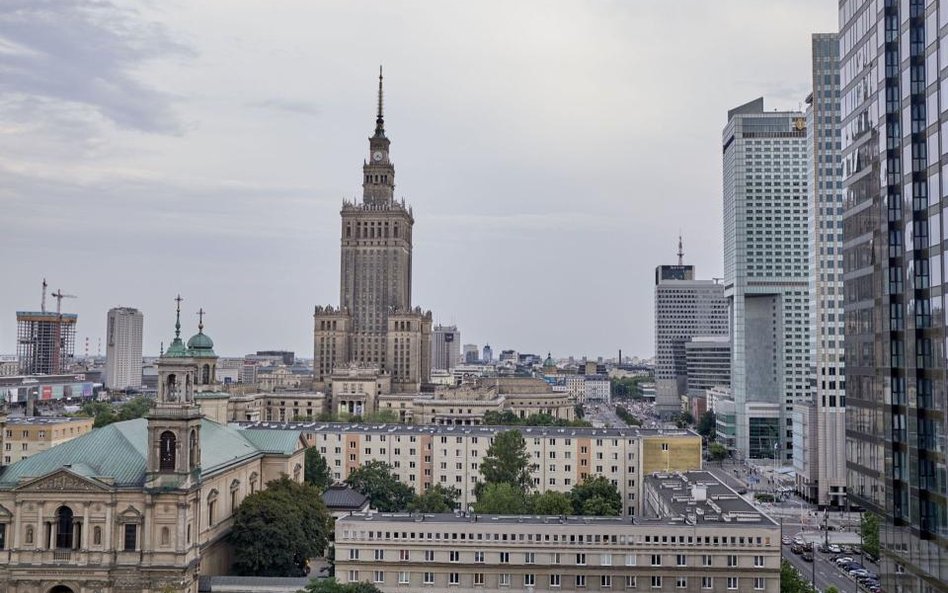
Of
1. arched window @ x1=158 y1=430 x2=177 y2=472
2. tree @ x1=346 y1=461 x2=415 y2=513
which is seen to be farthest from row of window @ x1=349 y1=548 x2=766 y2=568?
tree @ x1=346 y1=461 x2=415 y2=513

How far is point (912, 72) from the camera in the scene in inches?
2245

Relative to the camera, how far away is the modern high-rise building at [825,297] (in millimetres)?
164500

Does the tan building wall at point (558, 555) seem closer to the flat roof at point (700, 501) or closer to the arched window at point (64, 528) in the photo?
the flat roof at point (700, 501)

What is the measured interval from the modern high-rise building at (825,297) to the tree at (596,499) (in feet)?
183

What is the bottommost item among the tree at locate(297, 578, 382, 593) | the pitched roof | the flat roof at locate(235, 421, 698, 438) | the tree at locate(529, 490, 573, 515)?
the tree at locate(297, 578, 382, 593)

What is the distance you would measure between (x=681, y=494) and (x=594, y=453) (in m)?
37.6

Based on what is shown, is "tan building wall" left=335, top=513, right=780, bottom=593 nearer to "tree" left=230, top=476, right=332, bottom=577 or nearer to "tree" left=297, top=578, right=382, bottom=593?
"tree" left=297, top=578, right=382, bottom=593

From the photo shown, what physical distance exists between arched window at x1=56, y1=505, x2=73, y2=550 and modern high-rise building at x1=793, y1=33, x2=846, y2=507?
124 m

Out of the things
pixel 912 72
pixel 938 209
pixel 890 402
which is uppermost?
pixel 912 72

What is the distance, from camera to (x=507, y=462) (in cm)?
13625

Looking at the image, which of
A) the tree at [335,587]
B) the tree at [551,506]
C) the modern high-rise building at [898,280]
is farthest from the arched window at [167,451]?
the modern high-rise building at [898,280]

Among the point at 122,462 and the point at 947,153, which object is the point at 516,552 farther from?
the point at 947,153

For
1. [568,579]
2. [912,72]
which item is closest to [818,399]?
[568,579]

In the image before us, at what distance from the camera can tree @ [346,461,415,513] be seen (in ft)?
440
